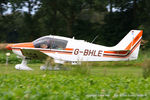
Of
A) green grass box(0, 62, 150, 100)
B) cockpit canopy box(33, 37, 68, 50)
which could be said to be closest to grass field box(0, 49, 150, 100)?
green grass box(0, 62, 150, 100)

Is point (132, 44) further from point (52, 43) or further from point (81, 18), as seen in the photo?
point (81, 18)

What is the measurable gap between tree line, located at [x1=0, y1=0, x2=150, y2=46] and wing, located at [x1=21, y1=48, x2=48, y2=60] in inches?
482

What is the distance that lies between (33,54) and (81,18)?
670 inches

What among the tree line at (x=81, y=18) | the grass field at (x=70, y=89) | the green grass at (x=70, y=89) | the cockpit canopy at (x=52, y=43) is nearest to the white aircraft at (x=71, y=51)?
the cockpit canopy at (x=52, y=43)

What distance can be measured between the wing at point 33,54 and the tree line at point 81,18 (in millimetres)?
12243

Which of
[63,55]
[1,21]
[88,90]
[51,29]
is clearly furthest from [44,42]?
[1,21]

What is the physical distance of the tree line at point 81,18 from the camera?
84.9 feet

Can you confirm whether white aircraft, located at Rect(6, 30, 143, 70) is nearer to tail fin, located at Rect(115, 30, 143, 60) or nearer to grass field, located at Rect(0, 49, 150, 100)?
tail fin, located at Rect(115, 30, 143, 60)

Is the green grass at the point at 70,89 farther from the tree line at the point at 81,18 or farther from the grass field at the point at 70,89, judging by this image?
the tree line at the point at 81,18

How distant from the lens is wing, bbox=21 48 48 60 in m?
12.5

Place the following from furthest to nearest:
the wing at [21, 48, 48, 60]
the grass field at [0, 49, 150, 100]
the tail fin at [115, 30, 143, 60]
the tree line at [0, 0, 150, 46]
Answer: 1. the tree line at [0, 0, 150, 46]
2. the tail fin at [115, 30, 143, 60]
3. the wing at [21, 48, 48, 60]
4. the grass field at [0, 49, 150, 100]

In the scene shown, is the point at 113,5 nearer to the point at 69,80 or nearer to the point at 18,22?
the point at 18,22

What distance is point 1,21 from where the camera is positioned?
98.3 feet

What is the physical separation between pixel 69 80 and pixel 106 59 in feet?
19.5
